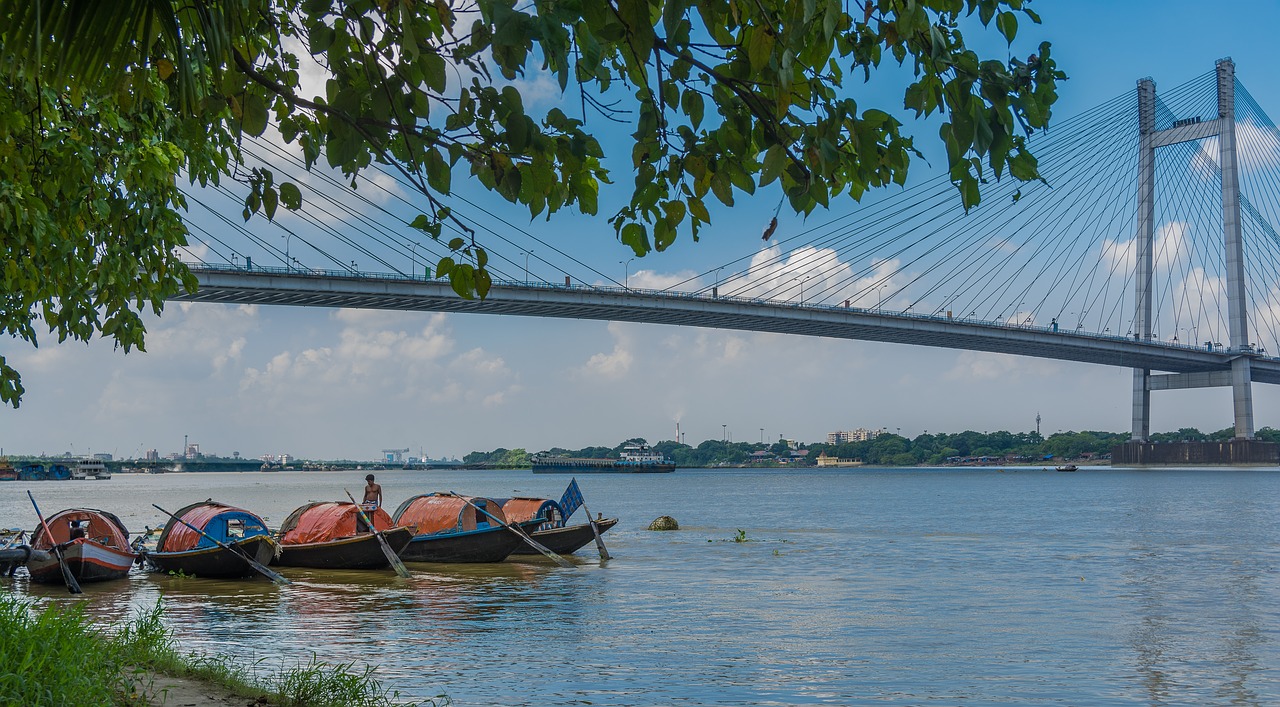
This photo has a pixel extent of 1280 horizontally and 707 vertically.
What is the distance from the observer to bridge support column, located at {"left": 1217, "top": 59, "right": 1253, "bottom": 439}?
79312 mm

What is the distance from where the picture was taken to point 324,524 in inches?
943

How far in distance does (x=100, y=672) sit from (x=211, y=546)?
15.5 m

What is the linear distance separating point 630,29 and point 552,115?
776mm

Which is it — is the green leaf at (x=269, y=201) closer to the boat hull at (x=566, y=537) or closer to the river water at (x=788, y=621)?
the river water at (x=788, y=621)

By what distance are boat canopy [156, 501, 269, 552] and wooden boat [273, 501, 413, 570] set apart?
1002mm

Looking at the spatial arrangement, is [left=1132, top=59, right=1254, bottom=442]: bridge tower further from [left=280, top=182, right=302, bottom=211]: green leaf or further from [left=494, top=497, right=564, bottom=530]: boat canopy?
[left=280, top=182, right=302, bottom=211]: green leaf

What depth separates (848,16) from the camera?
13.4 ft

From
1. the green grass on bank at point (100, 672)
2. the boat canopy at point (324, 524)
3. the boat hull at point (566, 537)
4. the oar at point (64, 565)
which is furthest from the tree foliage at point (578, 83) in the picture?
the boat hull at point (566, 537)

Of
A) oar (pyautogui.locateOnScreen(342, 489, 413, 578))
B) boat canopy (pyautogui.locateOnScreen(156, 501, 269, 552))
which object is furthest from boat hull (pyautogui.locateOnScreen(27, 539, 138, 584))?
oar (pyautogui.locateOnScreen(342, 489, 413, 578))

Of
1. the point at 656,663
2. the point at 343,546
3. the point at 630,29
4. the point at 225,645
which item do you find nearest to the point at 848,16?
the point at 630,29

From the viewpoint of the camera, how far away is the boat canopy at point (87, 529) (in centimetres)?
2102

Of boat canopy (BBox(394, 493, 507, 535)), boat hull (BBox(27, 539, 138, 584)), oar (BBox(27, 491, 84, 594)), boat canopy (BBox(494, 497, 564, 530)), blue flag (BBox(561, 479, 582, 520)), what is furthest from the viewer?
boat canopy (BBox(494, 497, 564, 530))

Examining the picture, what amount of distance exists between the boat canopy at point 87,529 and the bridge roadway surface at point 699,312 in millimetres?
31321

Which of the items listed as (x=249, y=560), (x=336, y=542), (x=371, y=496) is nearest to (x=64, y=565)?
(x=249, y=560)
